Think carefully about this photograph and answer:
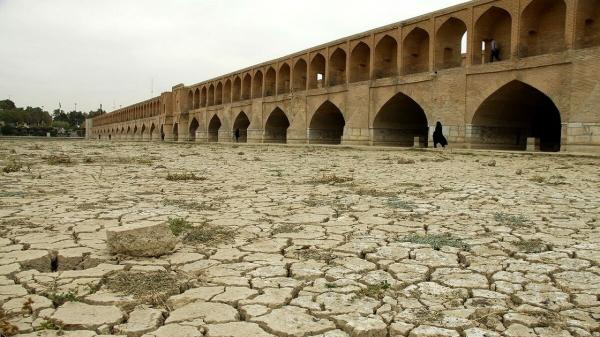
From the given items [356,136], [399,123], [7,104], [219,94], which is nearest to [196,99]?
[219,94]

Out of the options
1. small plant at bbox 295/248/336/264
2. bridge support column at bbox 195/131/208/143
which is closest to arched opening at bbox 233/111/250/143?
bridge support column at bbox 195/131/208/143

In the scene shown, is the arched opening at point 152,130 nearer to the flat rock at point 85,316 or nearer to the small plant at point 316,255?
the small plant at point 316,255

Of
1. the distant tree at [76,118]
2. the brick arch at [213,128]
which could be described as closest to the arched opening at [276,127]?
the brick arch at [213,128]

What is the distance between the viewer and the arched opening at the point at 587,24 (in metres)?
13.0

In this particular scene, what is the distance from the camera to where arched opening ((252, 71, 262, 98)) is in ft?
95.6

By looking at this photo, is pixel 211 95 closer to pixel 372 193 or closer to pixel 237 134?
pixel 237 134

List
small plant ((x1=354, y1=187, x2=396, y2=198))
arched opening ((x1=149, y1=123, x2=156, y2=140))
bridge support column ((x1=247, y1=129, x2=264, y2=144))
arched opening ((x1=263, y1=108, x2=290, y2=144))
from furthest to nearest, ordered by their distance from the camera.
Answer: arched opening ((x1=149, y1=123, x2=156, y2=140))
bridge support column ((x1=247, y1=129, x2=264, y2=144))
arched opening ((x1=263, y1=108, x2=290, y2=144))
small plant ((x1=354, y1=187, x2=396, y2=198))

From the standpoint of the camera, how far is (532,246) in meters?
3.06

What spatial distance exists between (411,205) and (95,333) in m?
3.41

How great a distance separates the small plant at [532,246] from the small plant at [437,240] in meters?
0.34

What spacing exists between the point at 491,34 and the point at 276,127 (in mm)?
14405

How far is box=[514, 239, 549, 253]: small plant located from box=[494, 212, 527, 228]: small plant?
494 mm

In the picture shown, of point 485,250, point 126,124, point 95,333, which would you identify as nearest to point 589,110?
point 485,250

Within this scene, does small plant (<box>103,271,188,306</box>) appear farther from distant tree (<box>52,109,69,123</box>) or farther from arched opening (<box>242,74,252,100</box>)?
distant tree (<box>52,109,69,123</box>)
